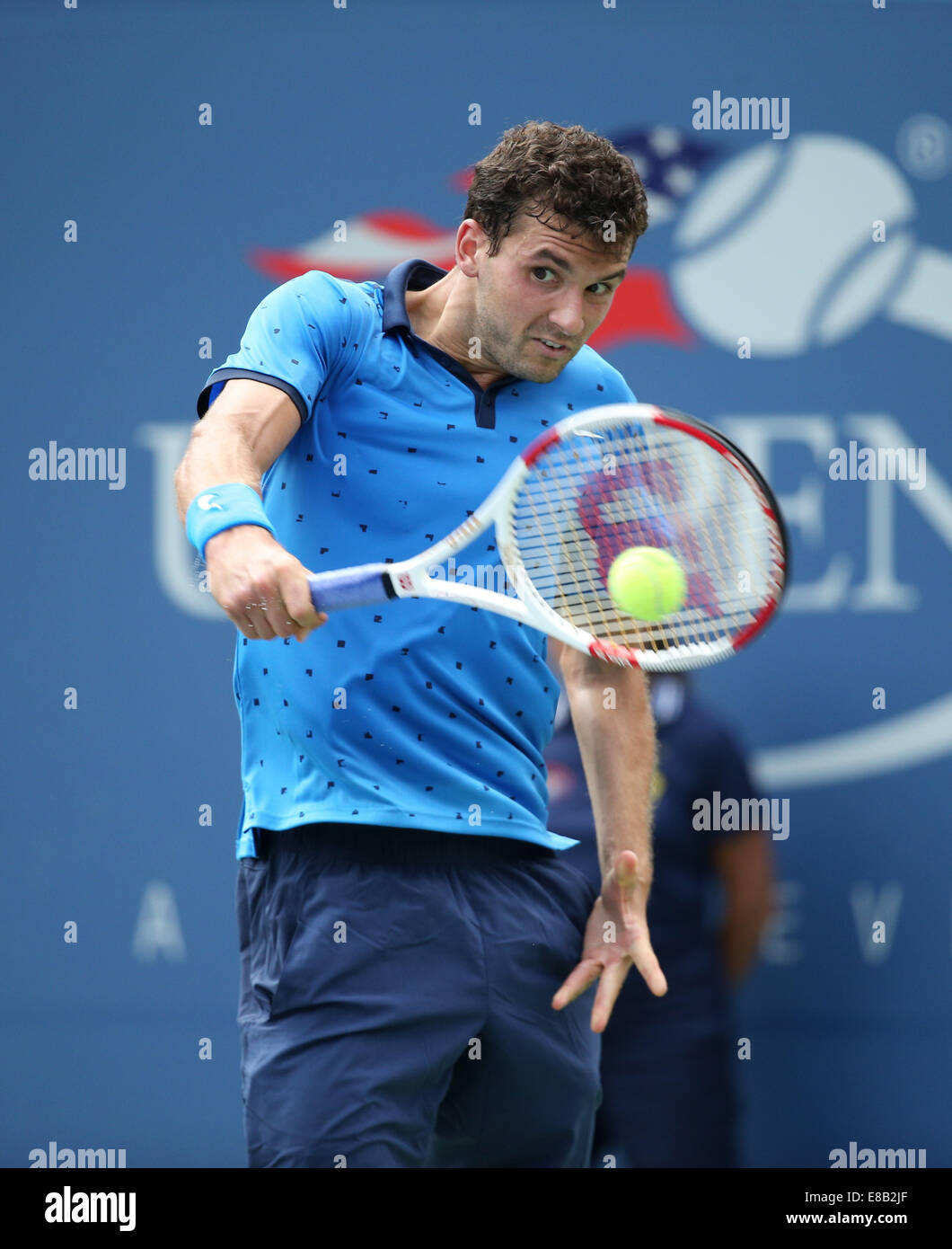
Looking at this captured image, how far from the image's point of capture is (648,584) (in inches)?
65.4

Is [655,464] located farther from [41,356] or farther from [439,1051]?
[41,356]

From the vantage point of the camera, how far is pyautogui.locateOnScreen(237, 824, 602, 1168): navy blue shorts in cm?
157

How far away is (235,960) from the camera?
3.09 metres

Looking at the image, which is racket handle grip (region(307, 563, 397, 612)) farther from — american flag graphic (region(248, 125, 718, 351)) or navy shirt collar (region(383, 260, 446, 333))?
american flag graphic (region(248, 125, 718, 351))

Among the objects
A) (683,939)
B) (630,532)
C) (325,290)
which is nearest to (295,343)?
(325,290)

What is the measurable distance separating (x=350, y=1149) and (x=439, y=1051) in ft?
0.45

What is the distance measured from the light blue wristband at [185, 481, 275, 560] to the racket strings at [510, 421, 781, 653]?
348mm

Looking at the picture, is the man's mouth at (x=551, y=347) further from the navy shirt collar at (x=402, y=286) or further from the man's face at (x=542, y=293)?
the navy shirt collar at (x=402, y=286)

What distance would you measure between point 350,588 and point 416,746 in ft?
0.90

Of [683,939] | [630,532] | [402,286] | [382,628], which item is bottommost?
[683,939]

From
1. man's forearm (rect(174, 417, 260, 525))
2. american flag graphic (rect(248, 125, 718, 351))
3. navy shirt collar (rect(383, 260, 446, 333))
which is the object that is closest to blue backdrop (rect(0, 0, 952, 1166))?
american flag graphic (rect(248, 125, 718, 351))

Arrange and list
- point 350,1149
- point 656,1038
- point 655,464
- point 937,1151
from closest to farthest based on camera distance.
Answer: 1. point 350,1149
2. point 655,464
3. point 656,1038
4. point 937,1151

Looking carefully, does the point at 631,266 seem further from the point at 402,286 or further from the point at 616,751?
the point at 616,751

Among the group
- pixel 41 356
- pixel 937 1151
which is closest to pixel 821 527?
pixel 937 1151
